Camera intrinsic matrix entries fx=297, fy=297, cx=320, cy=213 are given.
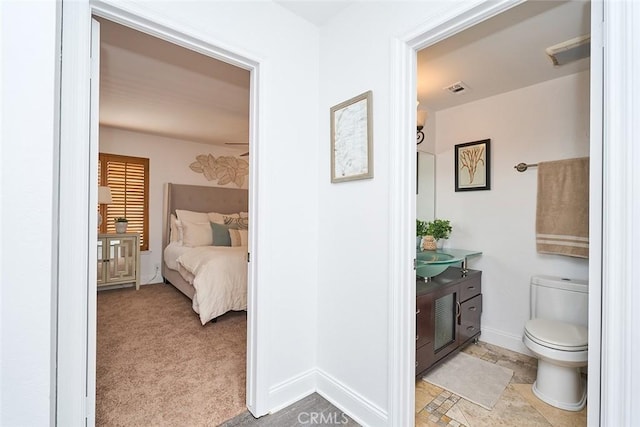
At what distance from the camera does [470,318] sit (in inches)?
105

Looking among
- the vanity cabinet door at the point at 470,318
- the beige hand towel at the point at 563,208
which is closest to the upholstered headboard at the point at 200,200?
the vanity cabinet door at the point at 470,318

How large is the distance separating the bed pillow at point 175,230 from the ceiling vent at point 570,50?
480cm

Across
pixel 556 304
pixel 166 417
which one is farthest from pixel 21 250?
pixel 556 304

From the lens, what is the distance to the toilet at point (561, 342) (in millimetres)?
1852

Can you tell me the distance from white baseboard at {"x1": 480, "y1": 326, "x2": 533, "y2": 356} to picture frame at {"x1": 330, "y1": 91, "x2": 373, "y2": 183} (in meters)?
2.19

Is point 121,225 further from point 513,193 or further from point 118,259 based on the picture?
point 513,193

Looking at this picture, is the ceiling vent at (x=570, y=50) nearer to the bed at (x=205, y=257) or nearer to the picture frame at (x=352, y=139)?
the picture frame at (x=352, y=139)

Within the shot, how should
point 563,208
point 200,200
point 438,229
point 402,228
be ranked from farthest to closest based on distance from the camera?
1. point 200,200
2. point 438,229
3. point 563,208
4. point 402,228

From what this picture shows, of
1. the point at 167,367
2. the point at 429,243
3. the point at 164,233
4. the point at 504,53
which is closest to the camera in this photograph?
the point at 504,53

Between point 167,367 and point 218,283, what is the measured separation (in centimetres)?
99

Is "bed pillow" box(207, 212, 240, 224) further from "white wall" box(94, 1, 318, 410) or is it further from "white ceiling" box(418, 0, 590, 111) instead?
"white ceiling" box(418, 0, 590, 111)

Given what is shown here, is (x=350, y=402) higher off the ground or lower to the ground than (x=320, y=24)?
lower

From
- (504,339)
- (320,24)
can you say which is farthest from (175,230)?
(504,339)

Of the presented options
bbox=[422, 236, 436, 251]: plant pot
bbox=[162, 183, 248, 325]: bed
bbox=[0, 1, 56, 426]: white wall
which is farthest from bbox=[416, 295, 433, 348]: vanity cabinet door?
bbox=[162, 183, 248, 325]: bed
